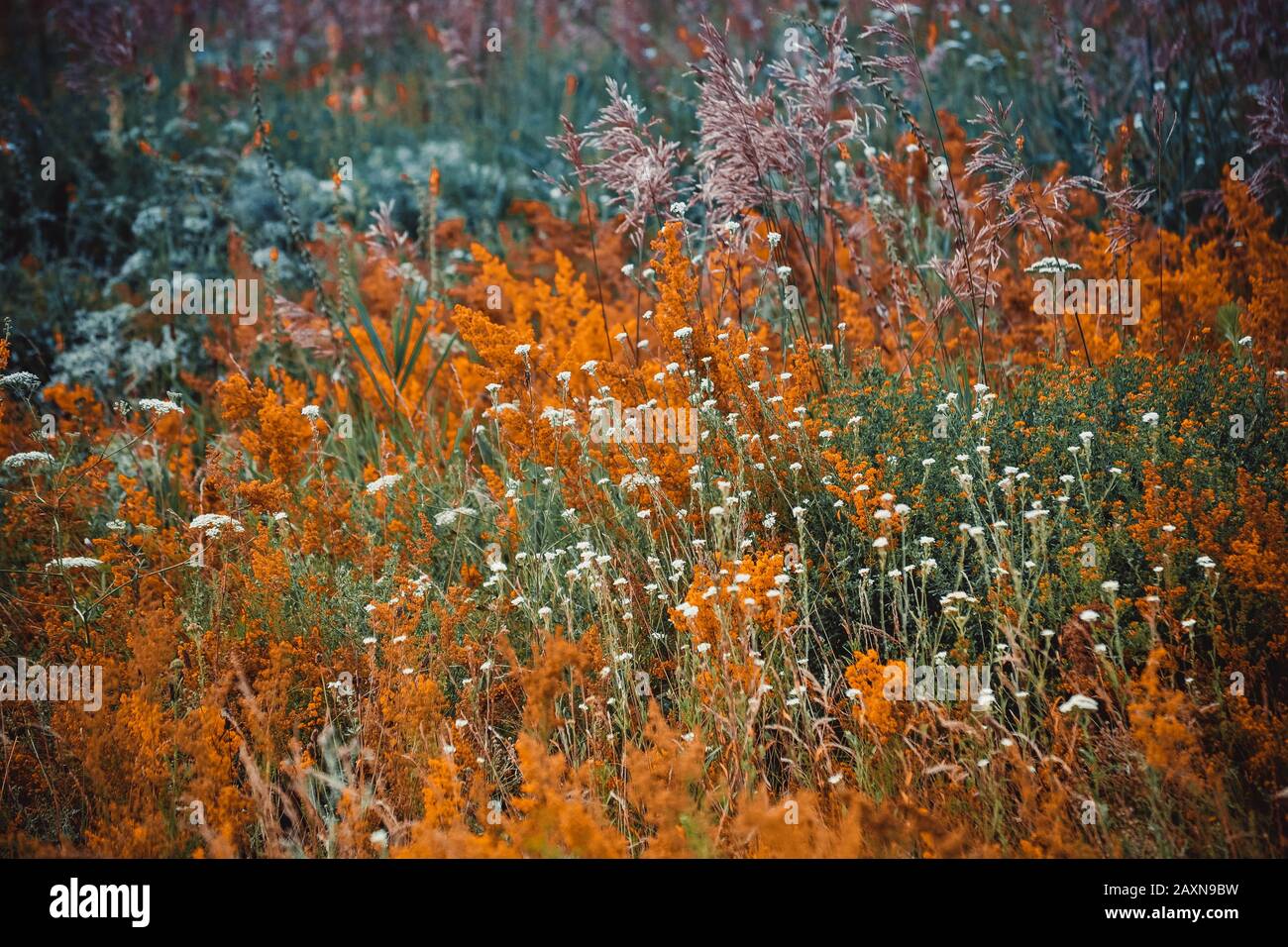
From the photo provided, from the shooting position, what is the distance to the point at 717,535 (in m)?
2.98

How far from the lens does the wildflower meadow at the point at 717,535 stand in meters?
2.39

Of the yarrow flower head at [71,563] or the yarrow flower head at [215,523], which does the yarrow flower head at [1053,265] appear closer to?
the yarrow flower head at [215,523]

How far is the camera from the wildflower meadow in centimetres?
239

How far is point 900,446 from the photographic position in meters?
3.38

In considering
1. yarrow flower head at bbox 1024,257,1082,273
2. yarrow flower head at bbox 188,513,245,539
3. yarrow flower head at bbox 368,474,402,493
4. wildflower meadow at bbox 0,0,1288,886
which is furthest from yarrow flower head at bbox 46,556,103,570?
yarrow flower head at bbox 1024,257,1082,273

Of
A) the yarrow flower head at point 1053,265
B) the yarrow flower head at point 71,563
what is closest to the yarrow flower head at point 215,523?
the yarrow flower head at point 71,563

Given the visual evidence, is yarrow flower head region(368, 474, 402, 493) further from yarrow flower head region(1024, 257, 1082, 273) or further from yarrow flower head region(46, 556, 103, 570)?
yarrow flower head region(1024, 257, 1082, 273)

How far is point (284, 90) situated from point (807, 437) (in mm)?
8413

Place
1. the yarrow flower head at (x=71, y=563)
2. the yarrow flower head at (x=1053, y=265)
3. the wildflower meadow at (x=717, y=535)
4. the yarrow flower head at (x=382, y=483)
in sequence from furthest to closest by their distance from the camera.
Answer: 1. the yarrow flower head at (x=1053, y=265)
2. the yarrow flower head at (x=382, y=483)
3. the yarrow flower head at (x=71, y=563)
4. the wildflower meadow at (x=717, y=535)

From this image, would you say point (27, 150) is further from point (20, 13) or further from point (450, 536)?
point (450, 536)

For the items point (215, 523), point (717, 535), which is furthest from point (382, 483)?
point (717, 535)
